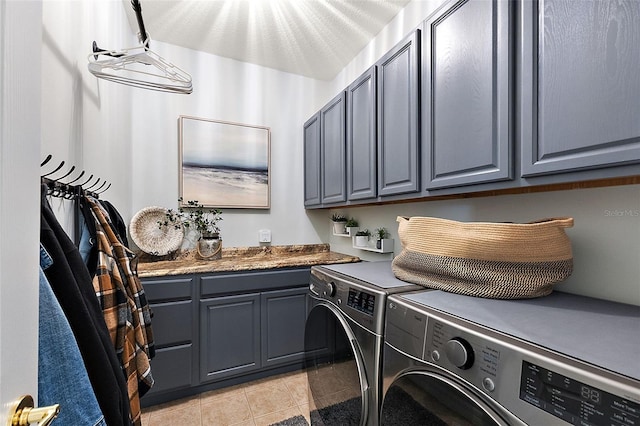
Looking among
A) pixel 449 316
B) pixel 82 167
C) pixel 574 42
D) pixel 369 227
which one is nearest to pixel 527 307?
pixel 449 316

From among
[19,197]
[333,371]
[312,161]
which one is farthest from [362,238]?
[19,197]

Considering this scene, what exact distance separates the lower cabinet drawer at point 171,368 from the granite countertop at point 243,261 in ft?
1.59

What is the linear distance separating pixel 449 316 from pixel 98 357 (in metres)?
0.90

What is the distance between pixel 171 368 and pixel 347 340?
1.30 m

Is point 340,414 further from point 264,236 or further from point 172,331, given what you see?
point 264,236

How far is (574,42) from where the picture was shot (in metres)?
0.83

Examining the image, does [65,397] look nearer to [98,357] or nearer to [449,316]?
[98,357]

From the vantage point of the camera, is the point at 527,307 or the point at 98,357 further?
the point at 527,307

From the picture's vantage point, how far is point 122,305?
1.01 meters

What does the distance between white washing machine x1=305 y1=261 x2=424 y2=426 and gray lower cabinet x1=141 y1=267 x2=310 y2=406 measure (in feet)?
1.85

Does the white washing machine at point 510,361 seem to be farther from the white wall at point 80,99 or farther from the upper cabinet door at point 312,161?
the upper cabinet door at point 312,161

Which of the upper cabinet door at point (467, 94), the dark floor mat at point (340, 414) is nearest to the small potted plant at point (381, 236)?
the upper cabinet door at point (467, 94)

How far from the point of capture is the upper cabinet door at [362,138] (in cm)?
174

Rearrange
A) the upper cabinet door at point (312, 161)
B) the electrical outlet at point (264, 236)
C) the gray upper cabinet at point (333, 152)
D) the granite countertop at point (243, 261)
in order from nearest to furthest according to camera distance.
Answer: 1. the granite countertop at point (243, 261)
2. the gray upper cabinet at point (333, 152)
3. the upper cabinet door at point (312, 161)
4. the electrical outlet at point (264, 236)
